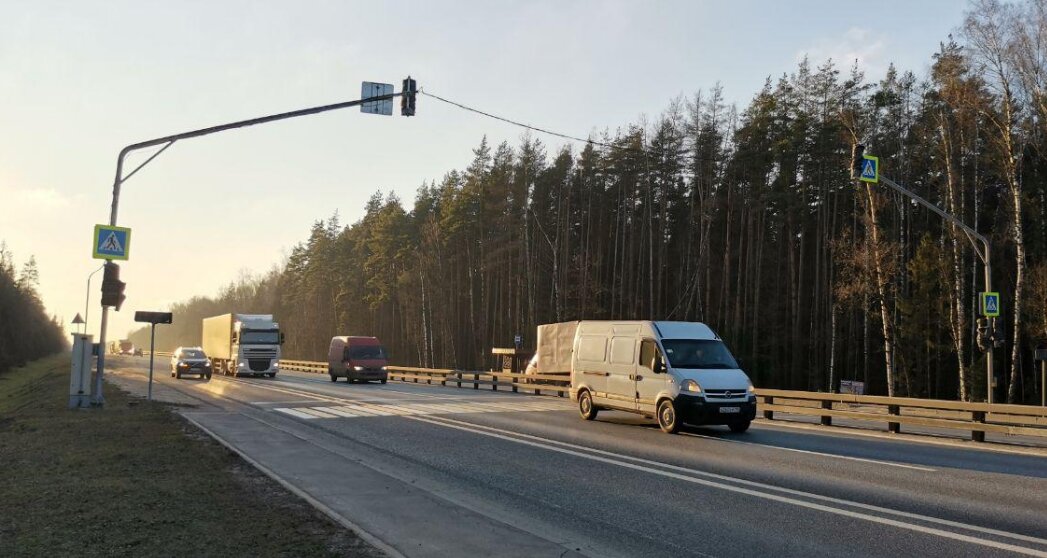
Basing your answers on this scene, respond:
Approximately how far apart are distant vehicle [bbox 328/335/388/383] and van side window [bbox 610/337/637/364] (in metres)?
23.6

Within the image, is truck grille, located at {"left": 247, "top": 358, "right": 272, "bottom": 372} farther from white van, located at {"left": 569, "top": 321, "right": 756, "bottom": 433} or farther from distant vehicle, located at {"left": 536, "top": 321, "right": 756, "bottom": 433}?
white van, located at {"left": 569, "top": 321, "right": 756, "bottom": 433}

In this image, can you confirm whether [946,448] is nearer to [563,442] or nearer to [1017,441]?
[1017,441]

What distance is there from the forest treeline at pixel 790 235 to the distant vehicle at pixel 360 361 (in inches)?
592

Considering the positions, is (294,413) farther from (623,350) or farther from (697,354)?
(697,354)

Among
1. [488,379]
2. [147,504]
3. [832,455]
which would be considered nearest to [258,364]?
[488,379]

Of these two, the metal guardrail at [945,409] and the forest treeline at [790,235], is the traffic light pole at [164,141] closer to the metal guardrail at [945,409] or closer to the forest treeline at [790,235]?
the metal guardrail at [945,409]

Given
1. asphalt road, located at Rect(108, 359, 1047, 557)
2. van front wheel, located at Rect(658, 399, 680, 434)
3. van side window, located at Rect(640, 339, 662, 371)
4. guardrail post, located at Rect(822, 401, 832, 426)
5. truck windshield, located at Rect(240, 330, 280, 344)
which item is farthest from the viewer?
truck windshield, located at Rect(240, 330, 280, 344)

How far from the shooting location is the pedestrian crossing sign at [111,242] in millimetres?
18284

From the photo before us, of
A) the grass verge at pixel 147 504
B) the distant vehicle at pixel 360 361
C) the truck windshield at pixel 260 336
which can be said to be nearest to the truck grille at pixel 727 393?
the grass verge at pixel 147 504

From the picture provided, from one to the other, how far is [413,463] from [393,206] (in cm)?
6943

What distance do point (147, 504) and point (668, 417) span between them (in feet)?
33.1

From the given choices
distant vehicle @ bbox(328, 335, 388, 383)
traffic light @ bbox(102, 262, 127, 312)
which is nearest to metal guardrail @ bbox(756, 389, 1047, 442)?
traffic light @ bbox(102, 262, 127, 312)

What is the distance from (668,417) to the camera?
14977mm

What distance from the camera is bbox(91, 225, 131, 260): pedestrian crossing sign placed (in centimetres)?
1828
